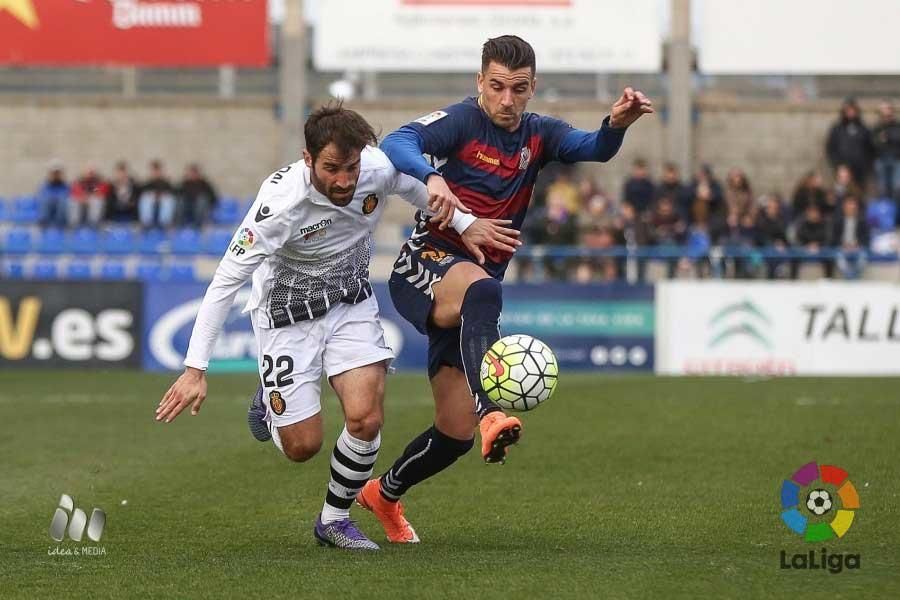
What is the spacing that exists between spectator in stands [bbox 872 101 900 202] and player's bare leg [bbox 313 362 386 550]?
664 inches

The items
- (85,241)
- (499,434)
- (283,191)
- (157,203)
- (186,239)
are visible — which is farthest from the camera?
(157,203)

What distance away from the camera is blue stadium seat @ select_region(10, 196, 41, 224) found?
890 inches

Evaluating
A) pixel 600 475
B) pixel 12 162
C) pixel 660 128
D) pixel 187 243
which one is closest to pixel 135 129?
pixel 12 162

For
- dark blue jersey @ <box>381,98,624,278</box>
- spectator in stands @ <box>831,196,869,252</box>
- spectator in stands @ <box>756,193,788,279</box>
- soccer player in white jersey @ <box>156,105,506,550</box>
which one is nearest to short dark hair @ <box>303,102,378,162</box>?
soccer player in white jersey @ <box>156,105,506,550</box>

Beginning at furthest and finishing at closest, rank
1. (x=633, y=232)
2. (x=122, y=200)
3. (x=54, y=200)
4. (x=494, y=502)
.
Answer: (x=54, y=200) → (x=122, y=200) → (x=633, y=232) → (x=494, y=502)

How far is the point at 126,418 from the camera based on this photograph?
13.2m

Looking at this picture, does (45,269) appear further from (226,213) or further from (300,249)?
(300,249)

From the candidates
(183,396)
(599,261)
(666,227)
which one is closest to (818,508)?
(183,396)

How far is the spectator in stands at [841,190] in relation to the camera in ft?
67.9

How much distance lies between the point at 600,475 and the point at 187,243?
43.3 feet

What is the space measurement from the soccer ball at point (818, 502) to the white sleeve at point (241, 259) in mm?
2757

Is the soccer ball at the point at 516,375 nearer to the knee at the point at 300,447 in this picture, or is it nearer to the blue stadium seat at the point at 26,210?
the knee at the point at 300,447

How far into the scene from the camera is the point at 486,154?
7.01m

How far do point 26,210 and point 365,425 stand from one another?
17.1 meters
